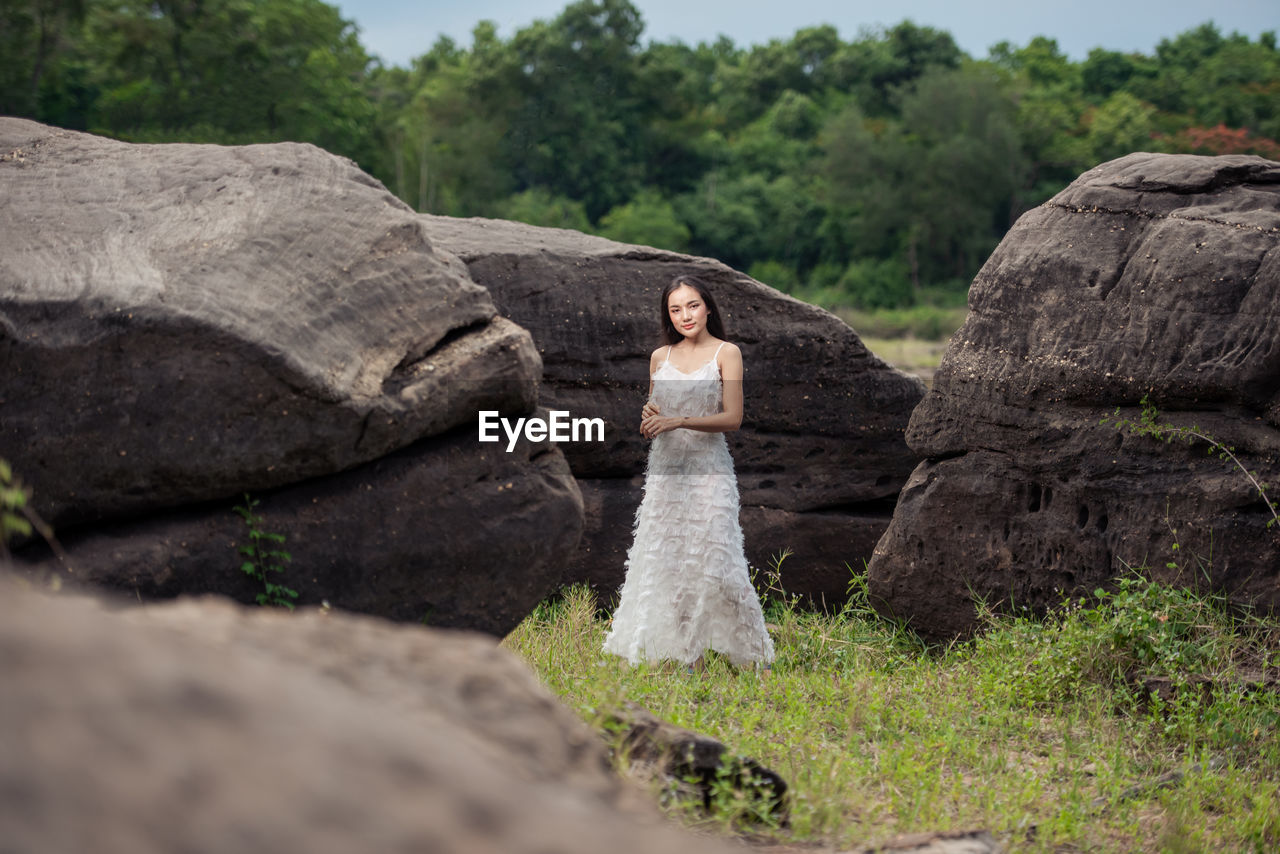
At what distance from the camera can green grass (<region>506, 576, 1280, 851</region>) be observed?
3.71m

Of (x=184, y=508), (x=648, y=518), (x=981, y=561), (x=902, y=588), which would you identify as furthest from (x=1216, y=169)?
(x=184, y=508)

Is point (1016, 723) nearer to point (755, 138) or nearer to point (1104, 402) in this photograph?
point (1104, 402)

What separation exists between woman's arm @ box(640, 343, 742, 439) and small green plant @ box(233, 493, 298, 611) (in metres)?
2.12

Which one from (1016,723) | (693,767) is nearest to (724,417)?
(1016,723)

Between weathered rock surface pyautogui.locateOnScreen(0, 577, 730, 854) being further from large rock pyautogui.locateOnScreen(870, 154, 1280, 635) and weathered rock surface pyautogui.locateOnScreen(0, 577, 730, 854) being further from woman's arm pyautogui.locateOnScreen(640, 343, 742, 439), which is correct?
large rock pyautogui.locateOnScreen(870, 154, 1280, 635)

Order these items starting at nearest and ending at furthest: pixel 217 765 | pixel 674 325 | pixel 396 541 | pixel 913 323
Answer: pixel 217 765 < pixel 396 541 < pixel 674 325 < pixel 913 323

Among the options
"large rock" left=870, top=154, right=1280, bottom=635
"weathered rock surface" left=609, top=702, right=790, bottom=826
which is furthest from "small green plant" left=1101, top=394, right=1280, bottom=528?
"weathered rock surface" left=609, top=702, right=790, bottom=826

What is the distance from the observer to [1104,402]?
227 inches

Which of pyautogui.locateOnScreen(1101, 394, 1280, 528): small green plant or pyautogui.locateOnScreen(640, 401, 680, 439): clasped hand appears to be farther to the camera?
pyautogui.locateOnScreen(640, 401, 680, 439): clasped hand

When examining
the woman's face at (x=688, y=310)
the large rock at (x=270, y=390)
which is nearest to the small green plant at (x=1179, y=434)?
the woman's face at (x=688, y=310)

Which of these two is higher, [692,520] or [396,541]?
[396,541]

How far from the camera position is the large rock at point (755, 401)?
7227 mm

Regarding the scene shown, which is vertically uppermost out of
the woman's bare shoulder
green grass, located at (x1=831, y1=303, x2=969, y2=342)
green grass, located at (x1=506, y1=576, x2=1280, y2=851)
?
the woman's bare shoulder

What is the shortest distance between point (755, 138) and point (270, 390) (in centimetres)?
4736
